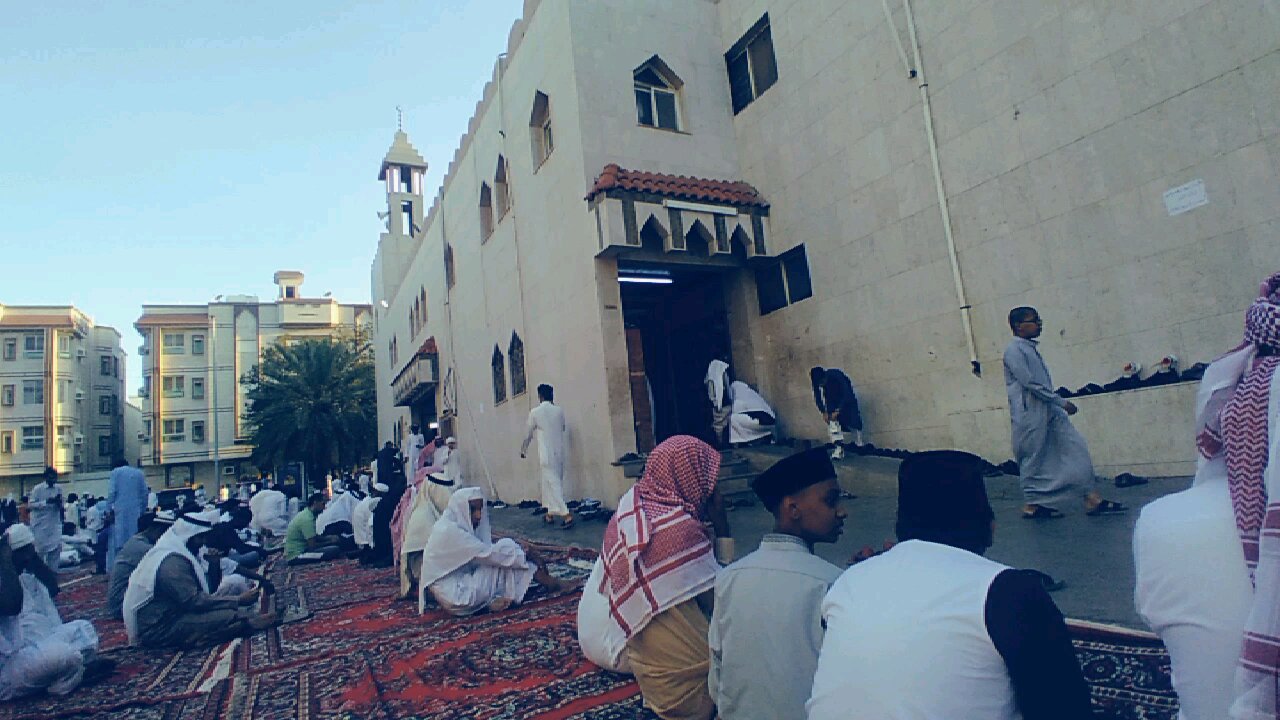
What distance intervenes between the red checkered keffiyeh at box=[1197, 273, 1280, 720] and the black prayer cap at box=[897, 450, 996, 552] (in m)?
0.41

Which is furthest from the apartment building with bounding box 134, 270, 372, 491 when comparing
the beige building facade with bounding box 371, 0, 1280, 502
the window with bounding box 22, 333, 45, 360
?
the beige building facade with bounding box 371, 0, 1280, 502

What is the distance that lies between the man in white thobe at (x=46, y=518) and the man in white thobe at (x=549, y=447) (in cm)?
621

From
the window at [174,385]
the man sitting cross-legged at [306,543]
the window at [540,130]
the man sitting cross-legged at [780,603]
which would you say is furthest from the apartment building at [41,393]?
the man sitting cross-legged at [780,603]

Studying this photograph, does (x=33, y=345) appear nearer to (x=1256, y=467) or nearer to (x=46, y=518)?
(x=46, y=518)

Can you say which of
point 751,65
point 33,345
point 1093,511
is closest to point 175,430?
point 33,345

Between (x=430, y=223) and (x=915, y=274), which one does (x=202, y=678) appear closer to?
(x=915, y=274)

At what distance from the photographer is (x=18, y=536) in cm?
380

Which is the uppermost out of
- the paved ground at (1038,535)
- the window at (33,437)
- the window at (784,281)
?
the window at (33,437)

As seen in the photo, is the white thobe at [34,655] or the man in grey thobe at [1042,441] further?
the man in grey thobe at [1042,441]

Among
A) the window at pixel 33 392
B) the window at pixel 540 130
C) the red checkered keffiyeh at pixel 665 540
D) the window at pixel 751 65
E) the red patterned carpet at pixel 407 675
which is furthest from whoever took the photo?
the window at pixel 33 392

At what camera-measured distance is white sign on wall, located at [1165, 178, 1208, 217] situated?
4988 millimetres

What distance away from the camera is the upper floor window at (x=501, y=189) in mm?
11531

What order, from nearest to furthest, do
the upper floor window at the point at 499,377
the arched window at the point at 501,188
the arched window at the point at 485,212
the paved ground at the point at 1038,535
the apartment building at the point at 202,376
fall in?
the paved ground at the point at 1038,535
the arched window at the point at 501,188
the upper floor window at the point at 499,377
the arched window at the point at 485,212
the apartment building at the point at 202,376

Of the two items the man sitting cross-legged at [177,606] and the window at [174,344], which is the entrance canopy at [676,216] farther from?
the window at [174,344]
